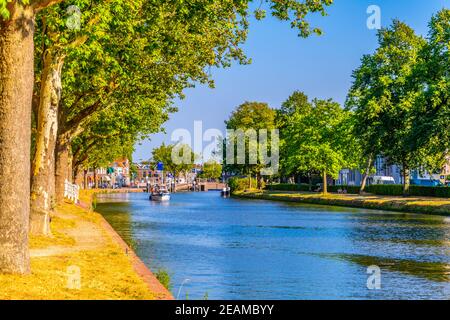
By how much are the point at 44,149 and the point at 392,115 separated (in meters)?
44.7

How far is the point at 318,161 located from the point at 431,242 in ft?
196

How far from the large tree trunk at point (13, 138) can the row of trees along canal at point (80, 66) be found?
2 cm

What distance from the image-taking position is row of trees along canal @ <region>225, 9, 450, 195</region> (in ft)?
180

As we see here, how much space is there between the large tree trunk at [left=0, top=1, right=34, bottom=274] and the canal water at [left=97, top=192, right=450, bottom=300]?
13.5 ft

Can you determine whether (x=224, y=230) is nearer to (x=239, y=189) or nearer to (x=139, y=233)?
(x=139, y=233)

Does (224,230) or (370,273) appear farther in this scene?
(224,230)

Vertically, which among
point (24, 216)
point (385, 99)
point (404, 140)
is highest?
point (385, 99)

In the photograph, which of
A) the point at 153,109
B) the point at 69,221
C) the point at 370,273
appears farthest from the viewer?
the point at 153,109

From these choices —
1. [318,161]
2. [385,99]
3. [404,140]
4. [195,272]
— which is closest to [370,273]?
[195,272]

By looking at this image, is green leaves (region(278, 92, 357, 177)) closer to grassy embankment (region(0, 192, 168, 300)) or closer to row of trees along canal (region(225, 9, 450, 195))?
row of trees along canal (region(225, 9, 450, 195))

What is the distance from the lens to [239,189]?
135 m

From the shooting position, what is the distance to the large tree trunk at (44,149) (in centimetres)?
2443

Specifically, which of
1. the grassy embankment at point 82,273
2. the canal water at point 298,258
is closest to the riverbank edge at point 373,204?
the canal water at point 298,258

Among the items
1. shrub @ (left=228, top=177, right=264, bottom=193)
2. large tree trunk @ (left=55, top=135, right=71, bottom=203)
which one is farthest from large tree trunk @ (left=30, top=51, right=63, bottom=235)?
shrub @ (left=228, top=177, right=264, bottom=193)
